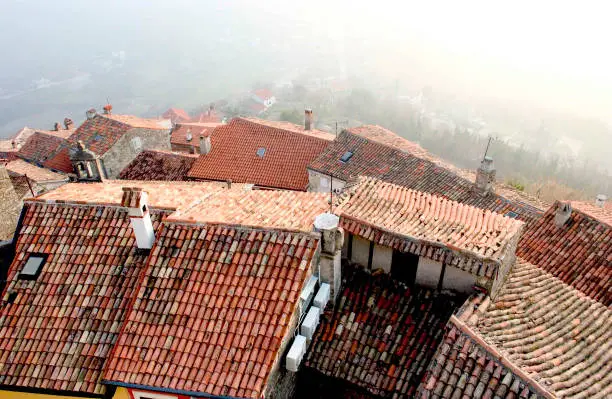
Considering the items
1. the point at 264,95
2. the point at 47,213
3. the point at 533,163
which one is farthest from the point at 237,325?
the point at 264,95

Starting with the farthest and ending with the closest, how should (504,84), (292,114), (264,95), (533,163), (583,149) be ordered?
(504,84) < (264,95) < (583,149) < (292,114) < (533,163)

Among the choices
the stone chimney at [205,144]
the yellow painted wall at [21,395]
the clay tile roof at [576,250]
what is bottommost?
the stone chimney at [205,144]

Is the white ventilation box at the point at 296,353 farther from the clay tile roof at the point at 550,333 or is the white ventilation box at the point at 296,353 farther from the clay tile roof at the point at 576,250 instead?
the clay tile roof at the point at 576,250

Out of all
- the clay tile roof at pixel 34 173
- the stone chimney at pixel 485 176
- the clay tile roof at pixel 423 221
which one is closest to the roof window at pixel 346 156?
the stone chimney at pixel 485 176

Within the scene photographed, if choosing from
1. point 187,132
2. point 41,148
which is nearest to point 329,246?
point 41,148

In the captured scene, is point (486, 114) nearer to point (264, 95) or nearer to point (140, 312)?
point (264, 95)

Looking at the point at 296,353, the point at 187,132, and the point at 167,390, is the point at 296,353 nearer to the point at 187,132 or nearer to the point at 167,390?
the point at 167,390
